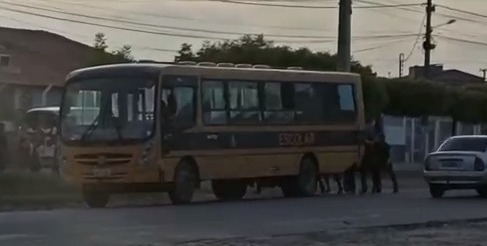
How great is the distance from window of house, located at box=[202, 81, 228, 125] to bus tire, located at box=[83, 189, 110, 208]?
8.92 feet

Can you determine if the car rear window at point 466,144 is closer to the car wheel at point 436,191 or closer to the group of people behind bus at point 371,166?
the car wheel at point 436,191

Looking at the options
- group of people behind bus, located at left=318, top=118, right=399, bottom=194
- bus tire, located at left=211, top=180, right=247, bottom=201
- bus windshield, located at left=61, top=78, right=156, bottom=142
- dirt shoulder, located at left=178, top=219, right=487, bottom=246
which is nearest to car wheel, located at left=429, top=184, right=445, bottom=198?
group of people behind bus, located at left=318, top=118, right=399, bottom=194

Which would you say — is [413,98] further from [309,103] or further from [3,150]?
[309,103]

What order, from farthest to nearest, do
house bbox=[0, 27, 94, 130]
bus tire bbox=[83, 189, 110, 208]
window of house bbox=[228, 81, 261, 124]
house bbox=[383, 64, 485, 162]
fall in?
house bbox=[0, 27, 94, 130], house bbox=[383, 64, 485, 162], window of house bbox=[228, 81, 261, 124], bus tire bbox=[83, 189, 110, 208]

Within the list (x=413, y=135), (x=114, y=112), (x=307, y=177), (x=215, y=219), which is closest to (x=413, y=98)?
(x=413, y=135)

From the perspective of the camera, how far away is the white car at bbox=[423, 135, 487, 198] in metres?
32.5

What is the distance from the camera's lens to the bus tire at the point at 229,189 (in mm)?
31859

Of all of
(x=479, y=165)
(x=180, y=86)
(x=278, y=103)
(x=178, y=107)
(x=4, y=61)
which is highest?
(x=4, y=61)

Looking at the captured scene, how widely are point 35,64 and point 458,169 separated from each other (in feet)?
142

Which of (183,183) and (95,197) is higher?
(183,183)

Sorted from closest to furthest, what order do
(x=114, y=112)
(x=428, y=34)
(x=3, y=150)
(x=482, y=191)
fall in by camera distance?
(x=114, y=112) → (x=482, y=191) → (x=3, y=150) → (x=428, y=34)

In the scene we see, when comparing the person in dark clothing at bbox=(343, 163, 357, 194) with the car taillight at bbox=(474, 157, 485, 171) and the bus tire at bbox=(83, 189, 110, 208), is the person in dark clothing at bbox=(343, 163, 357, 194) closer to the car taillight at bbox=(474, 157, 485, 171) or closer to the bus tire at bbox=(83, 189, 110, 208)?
the car taillight at bbox=(474, 157, 485, 171)

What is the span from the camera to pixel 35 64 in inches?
2864

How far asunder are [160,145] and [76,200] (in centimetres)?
389
